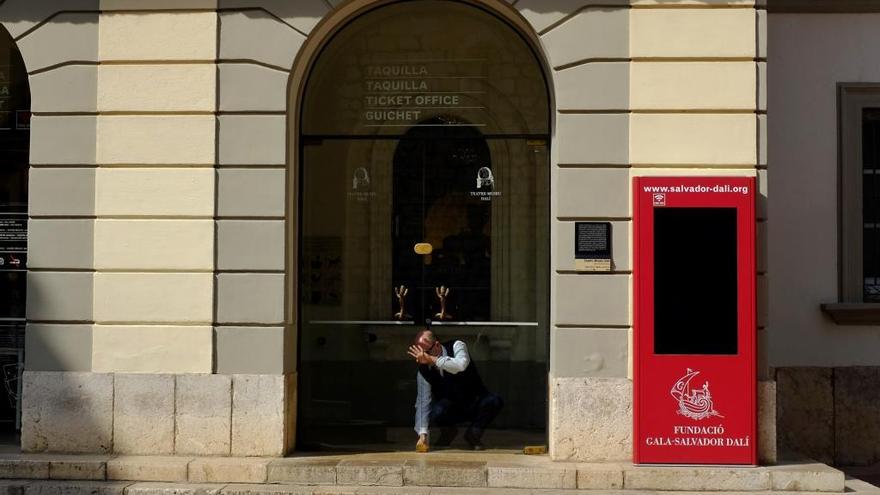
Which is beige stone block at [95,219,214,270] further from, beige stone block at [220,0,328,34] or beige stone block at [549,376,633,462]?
beige stone block at [549,376,633,462]

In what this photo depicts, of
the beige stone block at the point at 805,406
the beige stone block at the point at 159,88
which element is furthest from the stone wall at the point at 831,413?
the beige stone block at the point at 159,88

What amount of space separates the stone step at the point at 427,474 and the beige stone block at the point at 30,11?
4211mm

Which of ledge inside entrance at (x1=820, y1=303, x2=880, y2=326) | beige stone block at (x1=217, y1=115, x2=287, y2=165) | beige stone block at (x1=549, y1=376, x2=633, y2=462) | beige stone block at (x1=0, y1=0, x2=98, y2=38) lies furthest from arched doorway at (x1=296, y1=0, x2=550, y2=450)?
ledge inside entrance at (x1=820, y1=303, x2=880, y2=326)

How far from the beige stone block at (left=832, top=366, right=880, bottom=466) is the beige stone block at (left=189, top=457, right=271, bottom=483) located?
597 centimetres

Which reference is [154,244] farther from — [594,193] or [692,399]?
[692,399]

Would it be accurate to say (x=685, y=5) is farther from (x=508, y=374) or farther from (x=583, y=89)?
(x=508, y=374)

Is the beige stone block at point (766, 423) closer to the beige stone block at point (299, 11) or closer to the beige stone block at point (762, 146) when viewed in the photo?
the beige stone block at point (762, 146)

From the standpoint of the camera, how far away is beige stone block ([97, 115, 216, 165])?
931 centimetres

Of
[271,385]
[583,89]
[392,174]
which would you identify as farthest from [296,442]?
[583,89]

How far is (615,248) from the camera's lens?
29.6 feet

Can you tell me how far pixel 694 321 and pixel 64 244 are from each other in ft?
20.0

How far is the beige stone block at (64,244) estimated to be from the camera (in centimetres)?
941

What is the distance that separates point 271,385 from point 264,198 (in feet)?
5.90

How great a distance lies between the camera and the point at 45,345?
9406 millimetres
